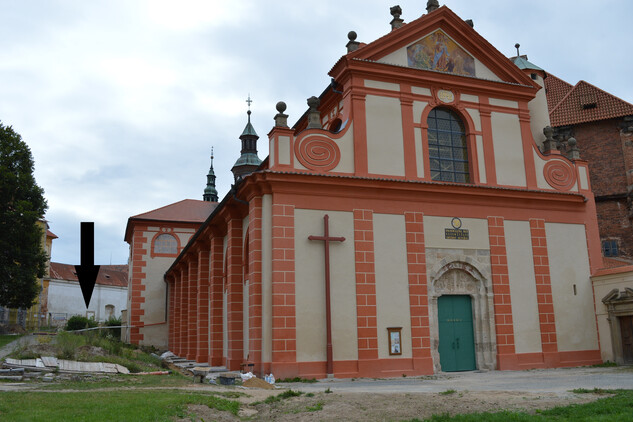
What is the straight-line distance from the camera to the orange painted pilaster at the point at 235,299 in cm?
1836

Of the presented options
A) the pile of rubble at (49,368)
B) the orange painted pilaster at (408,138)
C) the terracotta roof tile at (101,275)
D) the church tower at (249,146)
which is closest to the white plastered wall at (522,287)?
the orange painted pilaster at (408,138)

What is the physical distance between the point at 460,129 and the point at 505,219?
340 centimetres

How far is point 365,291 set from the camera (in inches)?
659

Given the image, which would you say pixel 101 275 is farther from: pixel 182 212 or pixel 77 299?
pixel 182 212

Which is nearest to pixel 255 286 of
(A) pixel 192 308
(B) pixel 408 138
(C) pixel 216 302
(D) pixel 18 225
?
(C) pixel 216 302

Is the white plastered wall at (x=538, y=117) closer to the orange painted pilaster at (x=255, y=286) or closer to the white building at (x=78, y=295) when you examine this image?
the orange painted pilaster at (x=255, y=286)

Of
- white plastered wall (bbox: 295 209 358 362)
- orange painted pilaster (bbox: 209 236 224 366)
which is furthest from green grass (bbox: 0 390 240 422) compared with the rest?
orange painted pilaster (bbox: 209 236 224 366)

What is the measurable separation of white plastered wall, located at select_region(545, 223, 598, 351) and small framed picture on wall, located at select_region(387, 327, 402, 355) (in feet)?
18.9

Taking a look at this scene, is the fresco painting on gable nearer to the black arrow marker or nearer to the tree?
the black arrow marker

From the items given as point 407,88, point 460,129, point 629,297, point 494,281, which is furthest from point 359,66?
point 629,297

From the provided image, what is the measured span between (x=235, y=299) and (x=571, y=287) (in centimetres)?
1117

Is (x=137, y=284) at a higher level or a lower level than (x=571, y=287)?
higher

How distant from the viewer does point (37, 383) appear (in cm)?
1320

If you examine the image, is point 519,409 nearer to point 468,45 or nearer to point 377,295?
point 377,295
